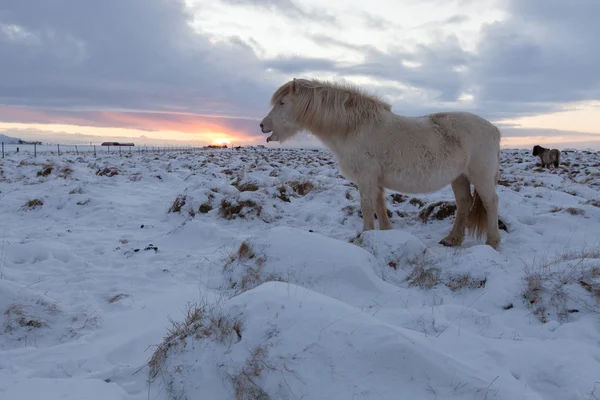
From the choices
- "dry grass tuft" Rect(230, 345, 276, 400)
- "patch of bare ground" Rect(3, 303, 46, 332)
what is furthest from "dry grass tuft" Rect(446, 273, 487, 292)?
"patch of bare ground" Rect(3, 303, 46, 332)

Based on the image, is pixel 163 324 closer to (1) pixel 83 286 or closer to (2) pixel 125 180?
(1) pixel 83 286

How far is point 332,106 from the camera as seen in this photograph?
5449 mm

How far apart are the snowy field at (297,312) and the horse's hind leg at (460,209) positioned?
29 cm

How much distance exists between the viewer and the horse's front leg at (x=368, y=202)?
5.32 m

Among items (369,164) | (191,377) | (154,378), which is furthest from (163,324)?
(369,164)

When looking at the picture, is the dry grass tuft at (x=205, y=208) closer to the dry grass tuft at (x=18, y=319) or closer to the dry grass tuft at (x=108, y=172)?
the dry grass tuft at (x=18, y=319)

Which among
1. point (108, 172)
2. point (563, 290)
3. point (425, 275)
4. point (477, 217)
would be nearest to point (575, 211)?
point (477, 217)

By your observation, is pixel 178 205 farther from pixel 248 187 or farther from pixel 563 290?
pixel 563 290

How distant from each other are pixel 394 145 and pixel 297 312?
3593 mm

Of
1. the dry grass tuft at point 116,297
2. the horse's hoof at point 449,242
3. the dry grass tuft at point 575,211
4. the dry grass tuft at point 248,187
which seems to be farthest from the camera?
the dry grass tuft at point 248,187

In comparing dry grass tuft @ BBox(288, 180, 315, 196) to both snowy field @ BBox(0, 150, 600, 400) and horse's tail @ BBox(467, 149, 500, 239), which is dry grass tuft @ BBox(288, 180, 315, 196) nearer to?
snowy field @ BBox(0, 150, 600, 400)

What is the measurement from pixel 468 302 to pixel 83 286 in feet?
12.5

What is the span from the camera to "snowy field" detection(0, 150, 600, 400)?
1.94 metres

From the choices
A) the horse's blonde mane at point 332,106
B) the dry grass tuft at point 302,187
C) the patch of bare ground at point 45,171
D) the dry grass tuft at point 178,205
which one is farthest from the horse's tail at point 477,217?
the patch of bare ground at point 45,171
